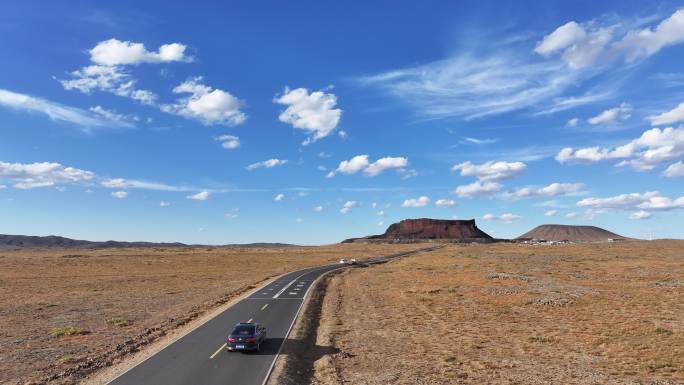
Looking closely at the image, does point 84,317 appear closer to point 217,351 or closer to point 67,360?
point 67,360

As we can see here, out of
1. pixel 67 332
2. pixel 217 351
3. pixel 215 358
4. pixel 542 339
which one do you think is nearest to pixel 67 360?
pixel 217 351

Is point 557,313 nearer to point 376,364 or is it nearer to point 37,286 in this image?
point 376,364

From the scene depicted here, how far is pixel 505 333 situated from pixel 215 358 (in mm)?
18992

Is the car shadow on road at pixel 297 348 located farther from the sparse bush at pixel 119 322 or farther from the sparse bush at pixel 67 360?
the sparse bush at pixel 119 322

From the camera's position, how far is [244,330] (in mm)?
25391

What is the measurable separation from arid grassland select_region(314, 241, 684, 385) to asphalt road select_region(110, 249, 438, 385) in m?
2.93

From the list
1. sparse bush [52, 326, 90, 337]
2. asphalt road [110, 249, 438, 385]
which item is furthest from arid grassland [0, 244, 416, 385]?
asphalt road [110, 249, 438, 385]

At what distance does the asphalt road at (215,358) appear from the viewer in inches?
813

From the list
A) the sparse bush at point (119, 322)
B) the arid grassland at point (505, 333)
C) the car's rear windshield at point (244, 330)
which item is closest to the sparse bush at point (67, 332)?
the sparse bush at point (119, 322)

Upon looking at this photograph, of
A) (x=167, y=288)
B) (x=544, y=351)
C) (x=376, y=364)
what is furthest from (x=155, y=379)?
(x=167, y=288)

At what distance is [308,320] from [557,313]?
20.2 metres

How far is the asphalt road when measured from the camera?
2064 cm

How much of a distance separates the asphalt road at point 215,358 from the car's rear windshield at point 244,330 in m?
1.07

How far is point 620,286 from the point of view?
2162 inches
